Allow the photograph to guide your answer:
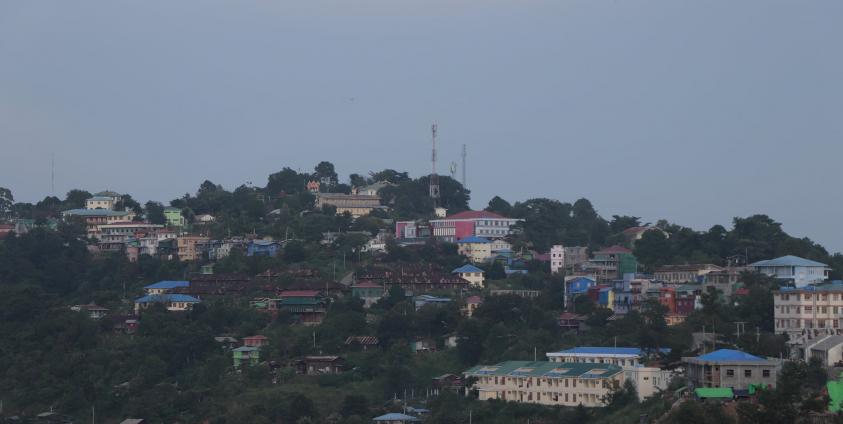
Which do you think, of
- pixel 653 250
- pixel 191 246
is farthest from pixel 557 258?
pixel 191 246

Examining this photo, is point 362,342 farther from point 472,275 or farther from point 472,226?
point 472,226

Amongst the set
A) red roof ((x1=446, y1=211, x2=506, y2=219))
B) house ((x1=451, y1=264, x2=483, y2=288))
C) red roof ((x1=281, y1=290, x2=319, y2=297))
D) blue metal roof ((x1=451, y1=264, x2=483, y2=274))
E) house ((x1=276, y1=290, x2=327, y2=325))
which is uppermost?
red roof ((x1=446, y1=211, x2=506, y2=219))

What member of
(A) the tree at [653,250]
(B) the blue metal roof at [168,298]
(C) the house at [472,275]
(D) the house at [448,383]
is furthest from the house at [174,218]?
(D) the house at [448,383]

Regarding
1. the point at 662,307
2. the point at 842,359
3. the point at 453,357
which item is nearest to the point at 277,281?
the point at 453,357

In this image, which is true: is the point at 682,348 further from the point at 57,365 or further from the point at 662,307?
the point at 57,365

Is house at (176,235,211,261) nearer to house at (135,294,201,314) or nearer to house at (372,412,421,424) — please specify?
house at (135,294,201,314)

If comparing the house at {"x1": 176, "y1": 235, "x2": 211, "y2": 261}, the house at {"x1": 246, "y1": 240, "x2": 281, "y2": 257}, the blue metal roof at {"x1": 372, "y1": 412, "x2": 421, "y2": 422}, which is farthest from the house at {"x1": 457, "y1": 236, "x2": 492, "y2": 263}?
the blue metal roof at {"x1": 372, "y1": 412, "x2": 421, "y2": 422}
